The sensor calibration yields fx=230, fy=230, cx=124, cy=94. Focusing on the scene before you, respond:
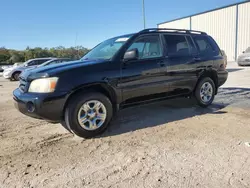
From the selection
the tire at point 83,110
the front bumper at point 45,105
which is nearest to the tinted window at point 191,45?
the tire at point 83,110

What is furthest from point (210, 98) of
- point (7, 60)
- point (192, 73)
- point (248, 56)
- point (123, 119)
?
point (7, 60)

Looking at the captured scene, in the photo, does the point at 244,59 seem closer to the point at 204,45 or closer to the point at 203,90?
the point at 204,45

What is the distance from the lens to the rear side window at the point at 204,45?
5.59 meters

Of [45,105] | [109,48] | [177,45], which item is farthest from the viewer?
[177,45]

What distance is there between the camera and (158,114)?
522 cm

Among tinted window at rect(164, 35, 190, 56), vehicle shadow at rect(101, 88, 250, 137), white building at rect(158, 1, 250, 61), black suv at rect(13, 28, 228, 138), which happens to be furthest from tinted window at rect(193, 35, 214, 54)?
white building at rect(158, 1, 250, 61)

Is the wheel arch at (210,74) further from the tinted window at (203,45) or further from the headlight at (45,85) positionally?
the headlight at (45,85)

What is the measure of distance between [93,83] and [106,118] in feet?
2.19

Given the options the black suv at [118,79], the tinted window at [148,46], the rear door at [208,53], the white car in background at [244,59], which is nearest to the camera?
the black suv at [118,79]

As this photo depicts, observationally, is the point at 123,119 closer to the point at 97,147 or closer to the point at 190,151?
the point at 97,147

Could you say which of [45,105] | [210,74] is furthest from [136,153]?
[210,74]

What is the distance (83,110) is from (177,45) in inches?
104

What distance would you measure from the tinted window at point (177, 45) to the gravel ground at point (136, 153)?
1383 mm

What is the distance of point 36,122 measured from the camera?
4820mm
